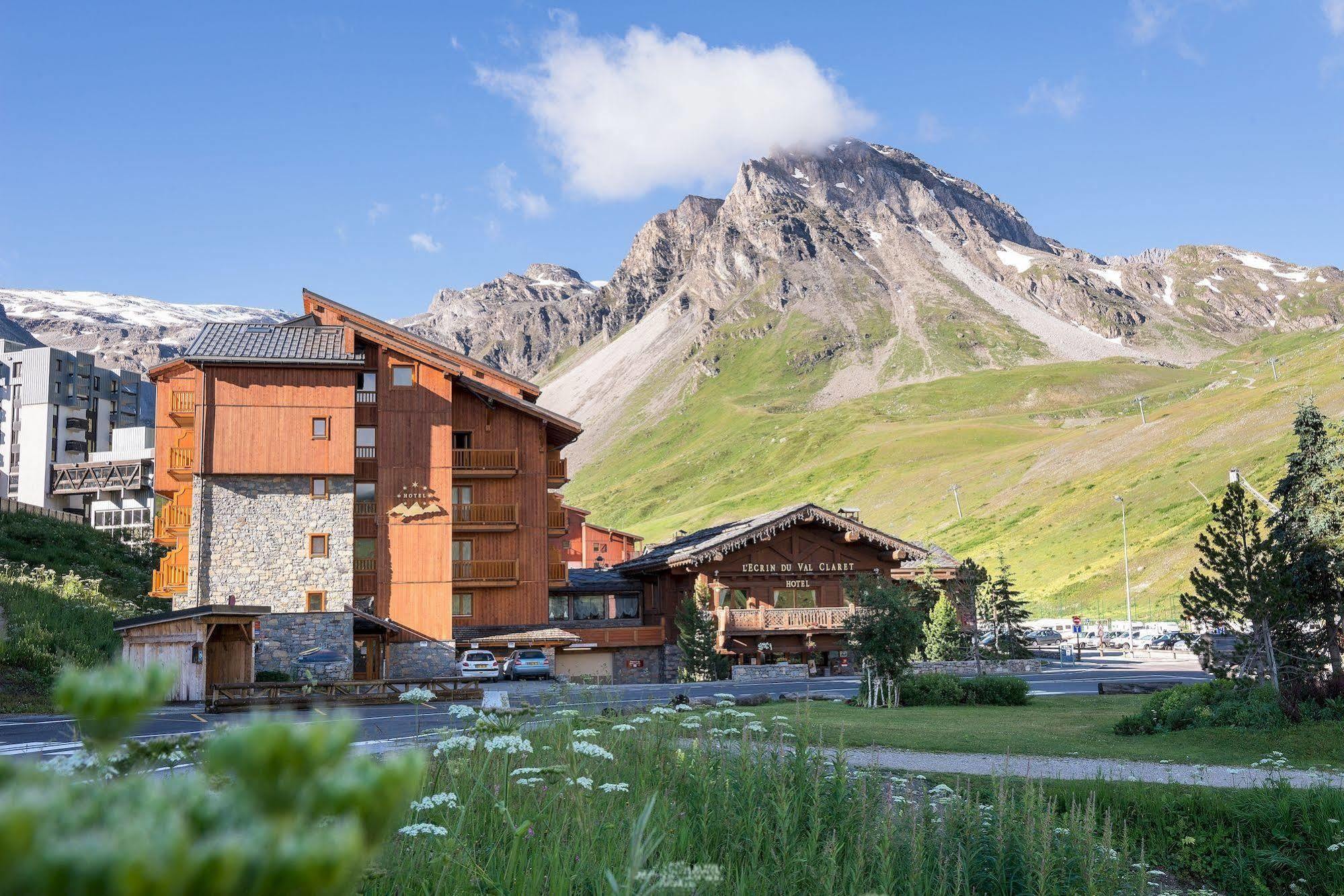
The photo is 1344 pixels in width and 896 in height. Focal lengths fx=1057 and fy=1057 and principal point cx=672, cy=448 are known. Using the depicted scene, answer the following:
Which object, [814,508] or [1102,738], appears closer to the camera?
[1102,738]

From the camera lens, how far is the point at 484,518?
153 feet

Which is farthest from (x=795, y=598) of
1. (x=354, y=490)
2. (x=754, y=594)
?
(x=354, y=490)

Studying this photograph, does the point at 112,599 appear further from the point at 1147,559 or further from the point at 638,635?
the point at 1147,559

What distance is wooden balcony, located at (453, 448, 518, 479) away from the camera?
1852 inches

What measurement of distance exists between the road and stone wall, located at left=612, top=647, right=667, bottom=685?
30.6ft

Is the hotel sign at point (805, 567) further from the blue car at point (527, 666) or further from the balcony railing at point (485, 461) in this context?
the balcony railing at point (485, 461)

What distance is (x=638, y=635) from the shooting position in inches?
2018

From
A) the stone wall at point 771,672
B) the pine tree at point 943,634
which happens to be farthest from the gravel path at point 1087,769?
the pine tree at point 943,634

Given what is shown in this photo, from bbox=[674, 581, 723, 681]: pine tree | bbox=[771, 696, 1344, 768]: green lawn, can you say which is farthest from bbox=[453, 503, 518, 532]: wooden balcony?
bbox=[771, 696, 1344, 768]: green lawn

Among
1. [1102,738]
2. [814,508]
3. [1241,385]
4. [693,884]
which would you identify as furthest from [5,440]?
[1241,385]

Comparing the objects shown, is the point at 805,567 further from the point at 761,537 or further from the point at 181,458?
the point at 181,458

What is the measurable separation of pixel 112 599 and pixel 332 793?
44.7 m

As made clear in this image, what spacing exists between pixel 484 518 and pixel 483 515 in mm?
127

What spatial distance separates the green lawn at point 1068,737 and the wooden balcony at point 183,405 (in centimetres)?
2961
